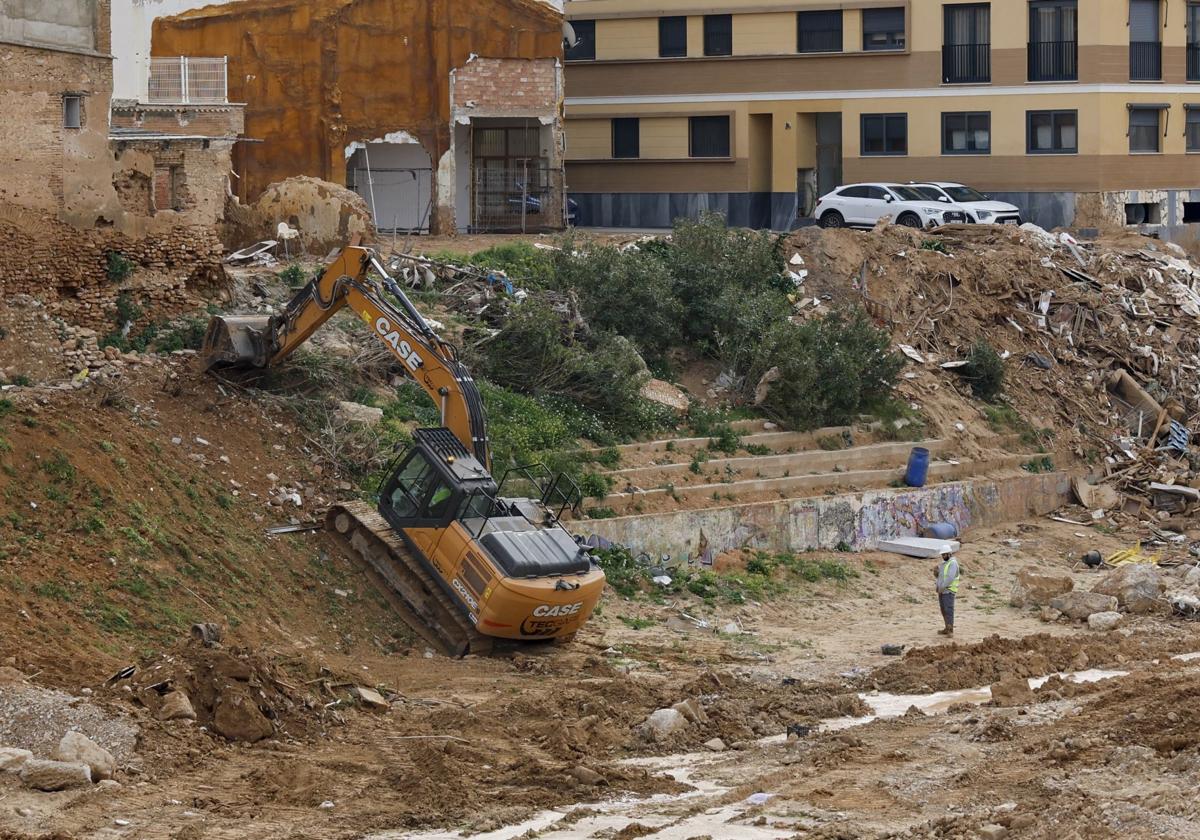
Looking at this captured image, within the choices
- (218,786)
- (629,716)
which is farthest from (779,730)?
(218,786)

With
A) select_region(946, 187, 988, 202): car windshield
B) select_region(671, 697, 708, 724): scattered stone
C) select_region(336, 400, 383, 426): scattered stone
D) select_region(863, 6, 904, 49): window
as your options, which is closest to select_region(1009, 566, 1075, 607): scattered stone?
select_region(671, 697, 708, 724): scattered stone

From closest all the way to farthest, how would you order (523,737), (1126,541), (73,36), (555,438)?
(523,737) → (73,36) → (555,438) → (1126,541)

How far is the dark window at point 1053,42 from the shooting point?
45344 millimetres

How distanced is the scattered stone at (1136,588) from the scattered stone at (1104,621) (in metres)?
0.38

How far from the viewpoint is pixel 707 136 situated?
48875 mm

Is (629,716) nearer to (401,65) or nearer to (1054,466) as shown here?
(1054,466)

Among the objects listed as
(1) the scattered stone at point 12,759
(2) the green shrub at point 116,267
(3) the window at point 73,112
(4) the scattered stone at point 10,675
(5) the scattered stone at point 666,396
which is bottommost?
(1) the scattered stone at point 12,759

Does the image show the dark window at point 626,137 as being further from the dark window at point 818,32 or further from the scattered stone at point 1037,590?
the scattered stone at point 1037,590

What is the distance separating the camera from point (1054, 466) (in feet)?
106

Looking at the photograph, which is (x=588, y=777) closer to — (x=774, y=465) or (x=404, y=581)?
(x=404, y=581)

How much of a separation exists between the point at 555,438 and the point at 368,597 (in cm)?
580

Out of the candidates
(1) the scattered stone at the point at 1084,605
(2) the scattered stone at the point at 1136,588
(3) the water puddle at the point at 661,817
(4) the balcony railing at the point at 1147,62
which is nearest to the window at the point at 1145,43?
(4) the balcony railing at the point at 1147,62

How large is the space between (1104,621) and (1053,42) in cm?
2542

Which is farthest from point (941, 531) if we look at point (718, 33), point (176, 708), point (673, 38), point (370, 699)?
point (673, 38)
